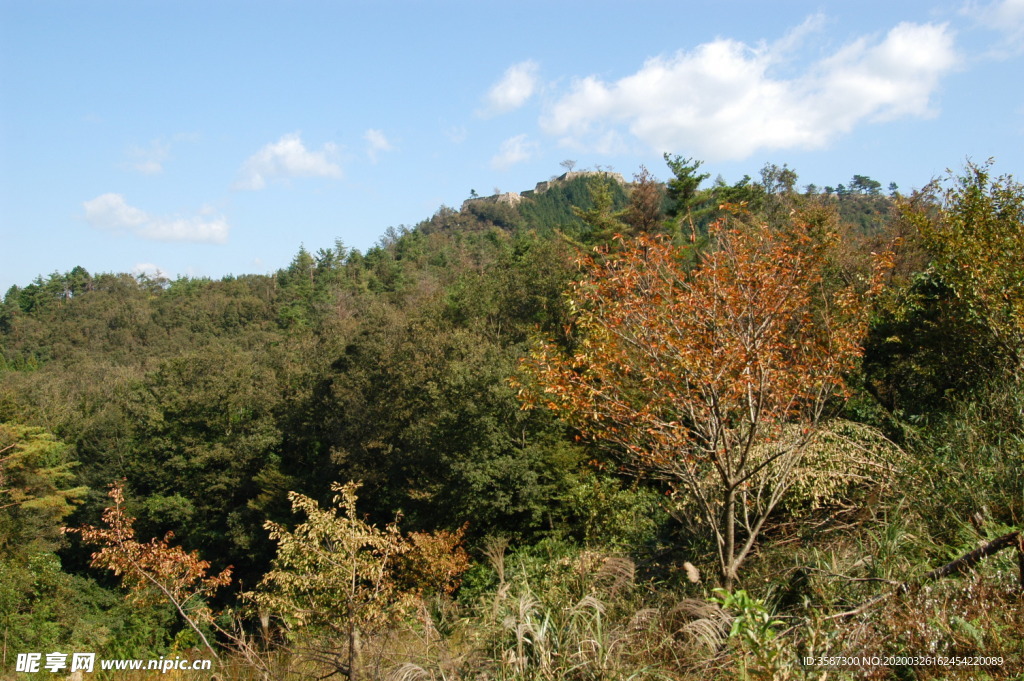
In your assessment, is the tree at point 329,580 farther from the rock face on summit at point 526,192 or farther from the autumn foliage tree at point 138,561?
the rock face on summit at point 526,192

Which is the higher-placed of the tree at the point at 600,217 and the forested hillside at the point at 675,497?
the tree at the point at 600,217

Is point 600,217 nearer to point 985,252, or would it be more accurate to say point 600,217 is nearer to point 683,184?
point 683,184

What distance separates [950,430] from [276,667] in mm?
6946

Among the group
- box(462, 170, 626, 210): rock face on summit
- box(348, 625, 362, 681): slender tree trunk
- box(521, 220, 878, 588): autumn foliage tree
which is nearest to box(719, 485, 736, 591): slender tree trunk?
box(521, 220, 878, 588): autumn foliage tree

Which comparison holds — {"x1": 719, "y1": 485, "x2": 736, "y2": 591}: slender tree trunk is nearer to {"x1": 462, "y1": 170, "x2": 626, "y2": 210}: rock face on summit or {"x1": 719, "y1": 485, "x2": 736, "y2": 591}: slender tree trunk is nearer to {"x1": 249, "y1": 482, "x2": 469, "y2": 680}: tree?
{"x1": 249, "y1": 482, "x2": 469, "y2": 680}: tree

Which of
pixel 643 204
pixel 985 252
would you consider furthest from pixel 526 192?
pixel 985 252

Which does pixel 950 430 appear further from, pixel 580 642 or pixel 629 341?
pixel 580 642

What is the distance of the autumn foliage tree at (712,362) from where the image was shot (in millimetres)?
4934

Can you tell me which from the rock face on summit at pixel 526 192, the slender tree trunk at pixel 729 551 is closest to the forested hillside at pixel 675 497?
the slender tree trunk at pixel 729 551

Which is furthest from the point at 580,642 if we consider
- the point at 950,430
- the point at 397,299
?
the point at 397,299

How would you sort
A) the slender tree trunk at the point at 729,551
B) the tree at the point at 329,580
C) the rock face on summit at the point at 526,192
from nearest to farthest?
the slender tree trunk at the point at 729,551, the tree at the point at 329,580, the rock face on summit at the point at 526,192

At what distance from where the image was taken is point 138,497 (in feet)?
98.8

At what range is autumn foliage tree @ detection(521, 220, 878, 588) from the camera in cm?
493

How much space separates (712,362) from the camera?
4.82m
